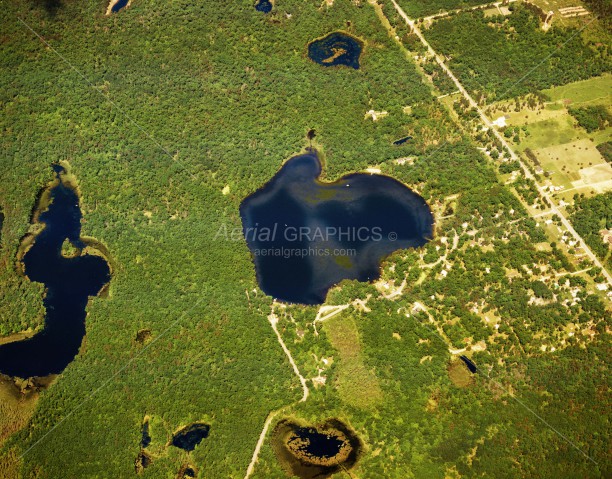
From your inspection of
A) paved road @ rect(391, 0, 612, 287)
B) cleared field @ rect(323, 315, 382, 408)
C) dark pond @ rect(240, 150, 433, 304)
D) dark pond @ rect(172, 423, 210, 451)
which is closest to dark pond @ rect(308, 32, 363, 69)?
paved road @ rect(391, 0, 612, 287)

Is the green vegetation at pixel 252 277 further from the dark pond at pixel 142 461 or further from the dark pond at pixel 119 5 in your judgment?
the dark pond at pixel 119 5

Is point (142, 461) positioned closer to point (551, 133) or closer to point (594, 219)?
point (594, 219)

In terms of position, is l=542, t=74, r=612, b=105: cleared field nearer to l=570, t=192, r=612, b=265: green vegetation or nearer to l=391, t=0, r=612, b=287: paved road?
l=391, t=0, r=612, b=287: paved road

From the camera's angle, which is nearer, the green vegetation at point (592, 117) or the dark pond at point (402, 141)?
the dark pond at point (402, 141)

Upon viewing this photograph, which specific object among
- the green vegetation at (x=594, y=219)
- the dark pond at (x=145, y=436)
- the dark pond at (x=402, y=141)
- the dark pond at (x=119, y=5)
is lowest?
the green vegetation at (x=594, y=219)

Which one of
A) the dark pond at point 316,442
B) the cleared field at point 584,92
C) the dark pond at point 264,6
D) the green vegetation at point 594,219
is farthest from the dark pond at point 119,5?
the green vegetation at point 594,219

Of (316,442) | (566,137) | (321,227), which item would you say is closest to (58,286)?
(321,227)
